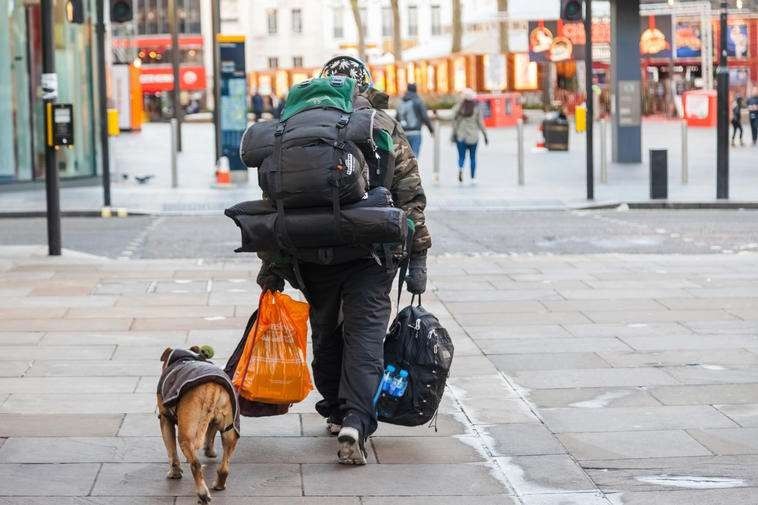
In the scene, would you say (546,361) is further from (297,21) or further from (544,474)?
(297,21)

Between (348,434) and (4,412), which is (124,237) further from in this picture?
(348,434)

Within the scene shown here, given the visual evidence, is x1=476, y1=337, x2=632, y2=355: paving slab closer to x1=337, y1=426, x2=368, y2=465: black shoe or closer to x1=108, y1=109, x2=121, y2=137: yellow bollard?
x1=337, y1=426, x2=368, y2=465: black shoe

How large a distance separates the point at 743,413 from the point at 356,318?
2.10 m

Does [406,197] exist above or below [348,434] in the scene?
above

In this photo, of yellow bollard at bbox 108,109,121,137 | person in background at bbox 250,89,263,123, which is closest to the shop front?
yellow bollard at bbox 108,109,121,137

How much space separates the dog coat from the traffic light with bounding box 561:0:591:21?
1536 cm

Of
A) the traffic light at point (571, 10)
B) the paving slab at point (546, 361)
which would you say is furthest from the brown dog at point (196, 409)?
the traffic light at point (571, 10)

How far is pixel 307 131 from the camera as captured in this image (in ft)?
19.4

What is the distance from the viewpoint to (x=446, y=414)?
713 centimetres

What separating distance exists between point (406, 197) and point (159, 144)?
37.0m

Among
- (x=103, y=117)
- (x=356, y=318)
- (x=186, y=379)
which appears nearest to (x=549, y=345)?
(x=356, y=318)

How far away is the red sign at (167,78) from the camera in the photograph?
89.2 m

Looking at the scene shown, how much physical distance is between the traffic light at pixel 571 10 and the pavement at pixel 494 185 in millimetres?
2616

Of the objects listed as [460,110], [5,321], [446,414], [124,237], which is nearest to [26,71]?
[460,110]
